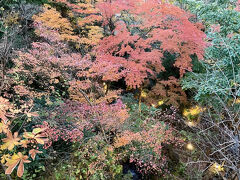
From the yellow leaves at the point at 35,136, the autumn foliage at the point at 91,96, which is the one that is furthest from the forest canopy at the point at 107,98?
the yellow leaves at the point at 35,136

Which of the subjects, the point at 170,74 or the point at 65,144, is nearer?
the point at 65,144

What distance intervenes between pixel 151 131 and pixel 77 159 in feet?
10.3

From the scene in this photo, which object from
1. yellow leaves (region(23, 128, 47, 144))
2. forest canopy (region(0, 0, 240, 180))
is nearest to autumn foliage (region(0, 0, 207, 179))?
forest canopy (region(0, 0, 240, 180))

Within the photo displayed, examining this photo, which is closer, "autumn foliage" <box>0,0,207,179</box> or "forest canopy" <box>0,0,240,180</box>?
"forest canopy" <box>0,0,240,180</box>

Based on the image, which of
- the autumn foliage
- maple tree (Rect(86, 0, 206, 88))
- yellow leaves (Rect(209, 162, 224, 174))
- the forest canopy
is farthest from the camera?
maple tree (Rect(86, 0, 206, 88))

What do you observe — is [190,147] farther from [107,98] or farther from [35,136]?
[35,136]

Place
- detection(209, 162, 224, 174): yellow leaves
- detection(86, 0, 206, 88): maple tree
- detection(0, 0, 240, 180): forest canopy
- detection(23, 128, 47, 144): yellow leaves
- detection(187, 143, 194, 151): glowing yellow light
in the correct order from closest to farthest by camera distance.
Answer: detection(23, 128, 47, 144): yellow leaves, detection(209, 162, 224, 174): yellow leaves, detection(0, 0, 240, 180): forest canopy, detection(86, 0, 206, 88): maple tree, detection(187, 143, 194, 151): glowing yellow light

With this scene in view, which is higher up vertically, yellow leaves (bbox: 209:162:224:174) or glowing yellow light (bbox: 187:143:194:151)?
yellow leaves (bbox: 209:162:224:174)

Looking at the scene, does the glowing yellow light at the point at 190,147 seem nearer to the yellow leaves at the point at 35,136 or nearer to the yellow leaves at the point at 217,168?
the yellow leaves at the point at 217,168

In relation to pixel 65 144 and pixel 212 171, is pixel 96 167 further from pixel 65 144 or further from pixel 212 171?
pixel 212 171

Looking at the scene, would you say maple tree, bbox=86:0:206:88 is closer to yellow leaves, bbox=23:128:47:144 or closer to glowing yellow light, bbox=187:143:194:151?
glowing yellow light, bbox=187:143:194:151

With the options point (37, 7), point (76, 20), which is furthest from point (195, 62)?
point (37, 7)

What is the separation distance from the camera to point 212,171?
698cm

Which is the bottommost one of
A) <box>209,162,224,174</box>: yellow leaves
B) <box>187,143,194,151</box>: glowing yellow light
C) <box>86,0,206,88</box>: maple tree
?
<box>187,143,194,151</box>: glowing yellow light
